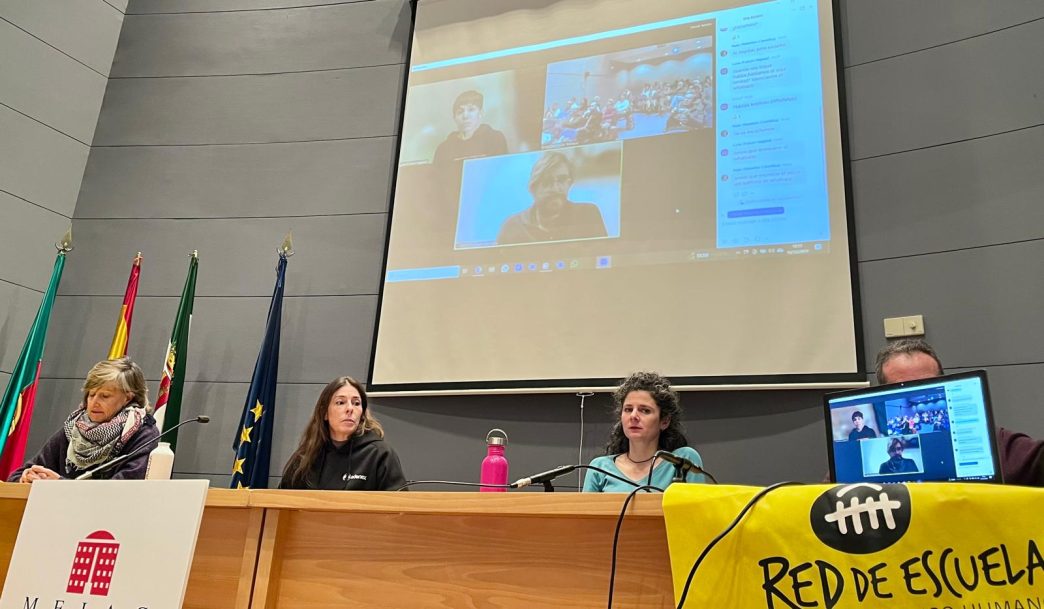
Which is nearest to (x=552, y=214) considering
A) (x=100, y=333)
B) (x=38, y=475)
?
(x=38, y=475)

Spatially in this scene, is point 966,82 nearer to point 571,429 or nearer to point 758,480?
point 758,480

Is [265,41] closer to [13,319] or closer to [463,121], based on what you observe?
[463,121]

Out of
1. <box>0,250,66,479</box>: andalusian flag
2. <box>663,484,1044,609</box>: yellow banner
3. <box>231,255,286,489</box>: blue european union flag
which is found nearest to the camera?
<box>663,484,1044,609</box>: yellow banner

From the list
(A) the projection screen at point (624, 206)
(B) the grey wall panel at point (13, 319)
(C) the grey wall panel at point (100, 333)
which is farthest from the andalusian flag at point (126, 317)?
(A) the projection screen at point (624, 206)

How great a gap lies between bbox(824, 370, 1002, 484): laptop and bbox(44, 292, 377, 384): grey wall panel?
2.40 metres

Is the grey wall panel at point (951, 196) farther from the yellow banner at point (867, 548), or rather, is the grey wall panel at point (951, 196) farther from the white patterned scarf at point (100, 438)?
the white patterned scarf at point (100, 438)

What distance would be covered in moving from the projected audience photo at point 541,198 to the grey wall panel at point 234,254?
51 cm

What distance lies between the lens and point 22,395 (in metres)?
3.17

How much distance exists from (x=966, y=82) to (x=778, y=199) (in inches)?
31.2

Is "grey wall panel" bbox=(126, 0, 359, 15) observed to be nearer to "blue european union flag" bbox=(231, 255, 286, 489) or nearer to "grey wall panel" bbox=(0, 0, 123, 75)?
"grey wall panel" bbox=(0, 0, 123, 75)

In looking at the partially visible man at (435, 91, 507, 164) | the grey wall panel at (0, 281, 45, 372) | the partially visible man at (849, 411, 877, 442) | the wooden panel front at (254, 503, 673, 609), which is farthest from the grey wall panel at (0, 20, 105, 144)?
the partially visible man at (849, 411, 877, 442)

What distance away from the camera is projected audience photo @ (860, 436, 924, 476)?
101 centimetres

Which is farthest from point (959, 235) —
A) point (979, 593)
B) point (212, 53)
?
point (212, 53)

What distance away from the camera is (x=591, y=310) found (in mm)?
2844
